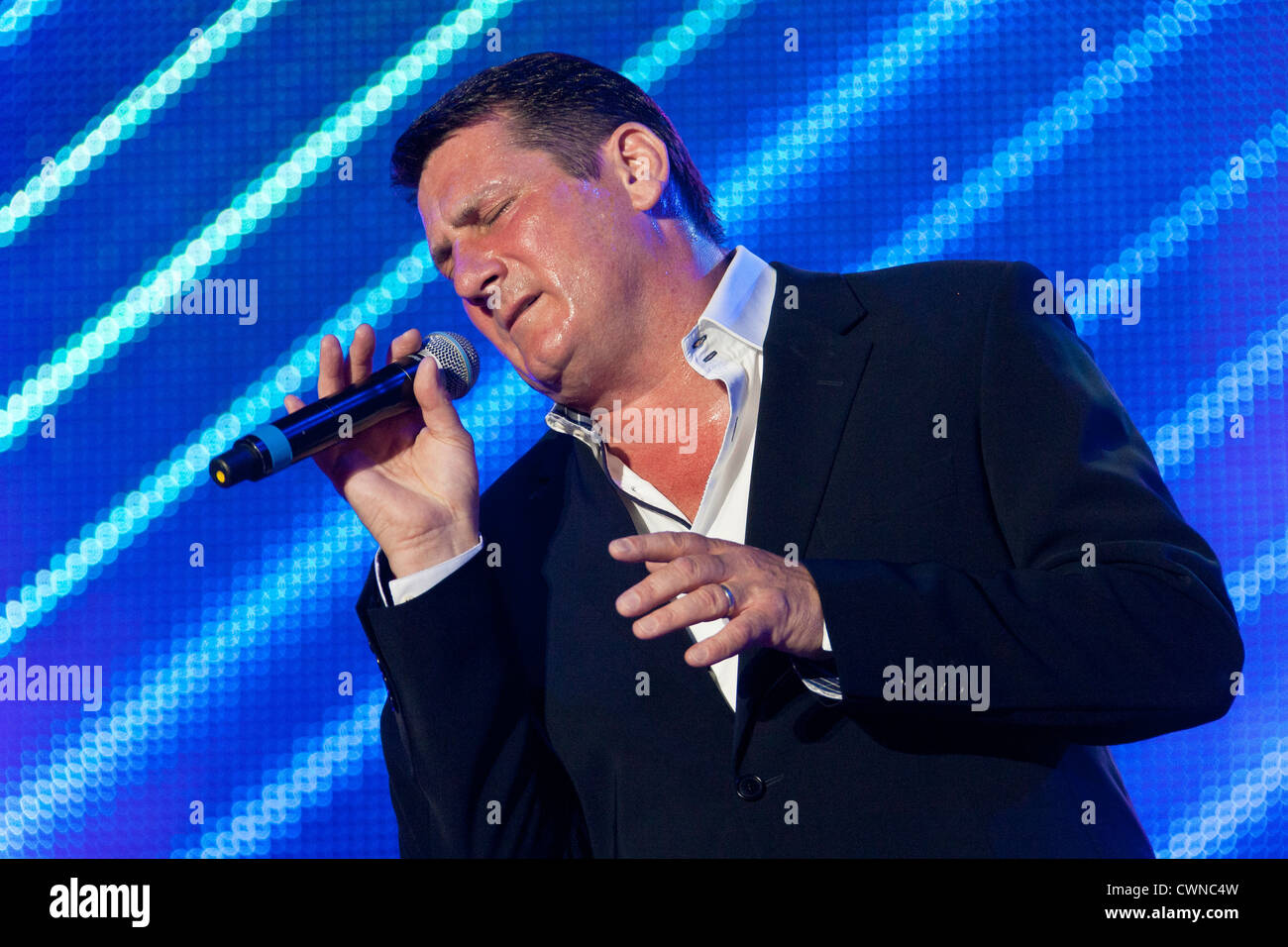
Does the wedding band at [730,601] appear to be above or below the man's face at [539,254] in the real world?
below

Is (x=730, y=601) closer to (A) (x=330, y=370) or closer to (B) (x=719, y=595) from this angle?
(B) (x=719, y=595)

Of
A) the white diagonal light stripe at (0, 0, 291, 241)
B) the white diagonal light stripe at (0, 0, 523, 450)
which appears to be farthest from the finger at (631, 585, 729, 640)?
the white diagonal light stripe at (0, 0, 291, 241)

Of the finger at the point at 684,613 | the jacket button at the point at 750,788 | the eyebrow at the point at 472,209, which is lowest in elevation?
the jacket button at the point at 750,788

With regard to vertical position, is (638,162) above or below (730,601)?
above

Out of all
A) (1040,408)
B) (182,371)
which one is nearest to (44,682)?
(182,371)

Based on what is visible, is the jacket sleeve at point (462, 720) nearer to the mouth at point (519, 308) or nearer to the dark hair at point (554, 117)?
the mouth at point (519, 308)

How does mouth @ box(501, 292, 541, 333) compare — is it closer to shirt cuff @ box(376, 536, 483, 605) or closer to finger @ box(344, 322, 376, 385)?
finger @ box(344, 322, 376, 385)

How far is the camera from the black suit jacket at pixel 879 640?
1.27m

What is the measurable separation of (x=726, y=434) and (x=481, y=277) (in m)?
0.43

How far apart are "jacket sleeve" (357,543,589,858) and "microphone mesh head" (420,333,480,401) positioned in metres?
0.27

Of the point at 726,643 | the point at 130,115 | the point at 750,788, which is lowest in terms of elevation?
the point at 750,788

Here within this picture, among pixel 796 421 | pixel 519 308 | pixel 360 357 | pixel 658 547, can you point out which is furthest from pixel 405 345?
pixel 658 547

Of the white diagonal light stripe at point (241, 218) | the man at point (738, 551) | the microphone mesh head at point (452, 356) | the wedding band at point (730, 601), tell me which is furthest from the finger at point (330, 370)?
the white diagonal light stripe at point (241, 218)

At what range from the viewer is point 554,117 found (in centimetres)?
184
